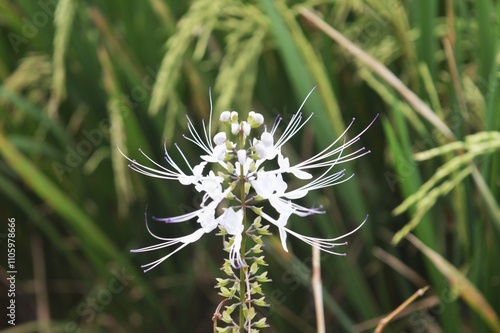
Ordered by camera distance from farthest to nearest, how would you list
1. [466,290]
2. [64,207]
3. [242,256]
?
[64,207] → [466,290] → [242,256]

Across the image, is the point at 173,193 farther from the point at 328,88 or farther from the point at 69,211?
the point at 328,88

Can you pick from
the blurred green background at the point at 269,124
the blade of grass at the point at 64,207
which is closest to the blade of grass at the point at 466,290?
the blurred green background at the point at 269,124

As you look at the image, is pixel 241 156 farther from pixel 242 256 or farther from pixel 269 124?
pixel 269 124

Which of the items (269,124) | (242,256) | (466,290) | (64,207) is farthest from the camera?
(269,124)

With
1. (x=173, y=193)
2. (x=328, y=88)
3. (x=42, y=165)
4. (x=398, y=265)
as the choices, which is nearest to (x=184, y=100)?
(x=173, y=193)

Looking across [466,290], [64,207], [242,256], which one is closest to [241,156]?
[242,256]

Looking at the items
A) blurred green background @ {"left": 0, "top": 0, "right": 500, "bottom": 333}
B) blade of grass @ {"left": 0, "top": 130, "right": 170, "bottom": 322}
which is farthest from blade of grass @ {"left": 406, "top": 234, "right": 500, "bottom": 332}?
blade of grass @ {"left": 0, "top": 130, "right": 170, "bottom": 322}

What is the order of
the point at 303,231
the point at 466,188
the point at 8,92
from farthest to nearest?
the point at 8,92, the point at 303,231, the point at 466,188

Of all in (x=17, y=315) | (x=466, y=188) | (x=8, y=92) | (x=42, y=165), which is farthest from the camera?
(x=17, y=315)
